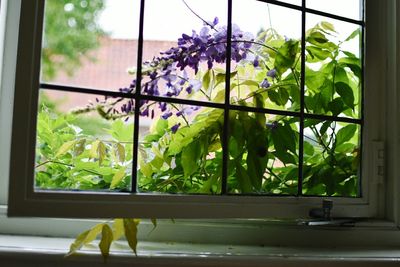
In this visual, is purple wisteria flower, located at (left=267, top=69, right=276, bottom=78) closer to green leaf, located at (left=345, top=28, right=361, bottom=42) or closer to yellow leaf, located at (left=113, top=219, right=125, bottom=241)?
green leaf, located at (left=345, top=28, right=361, bottom=42)

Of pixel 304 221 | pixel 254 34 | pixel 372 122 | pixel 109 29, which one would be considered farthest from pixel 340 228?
pixel 109 29

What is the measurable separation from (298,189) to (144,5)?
0.60 m

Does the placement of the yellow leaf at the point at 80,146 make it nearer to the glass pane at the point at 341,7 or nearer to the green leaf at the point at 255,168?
the green leaf at the point at 255,168

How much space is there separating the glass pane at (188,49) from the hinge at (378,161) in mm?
458

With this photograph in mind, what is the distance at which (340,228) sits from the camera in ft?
4.06

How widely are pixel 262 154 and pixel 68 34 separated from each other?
1.82 feet

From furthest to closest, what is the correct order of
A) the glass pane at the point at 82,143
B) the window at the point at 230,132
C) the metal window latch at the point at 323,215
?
the metal window latch at the point at 323,215 < the glass pane at the point at 82,143 < the window at the point at 230,132

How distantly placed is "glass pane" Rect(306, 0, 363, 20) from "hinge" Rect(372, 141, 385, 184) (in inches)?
14.3

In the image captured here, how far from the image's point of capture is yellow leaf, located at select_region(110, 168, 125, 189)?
1093 mm

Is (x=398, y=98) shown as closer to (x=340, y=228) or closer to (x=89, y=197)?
(x=340, y=228)

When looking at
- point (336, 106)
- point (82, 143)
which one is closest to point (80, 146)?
point (82, 143)

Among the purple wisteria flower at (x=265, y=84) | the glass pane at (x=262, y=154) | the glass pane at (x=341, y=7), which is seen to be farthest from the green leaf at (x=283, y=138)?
the glass pane at (x=341, y=7)

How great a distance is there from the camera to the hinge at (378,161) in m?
1.27

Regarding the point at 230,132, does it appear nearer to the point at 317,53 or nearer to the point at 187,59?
the point at 187,59
